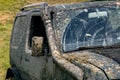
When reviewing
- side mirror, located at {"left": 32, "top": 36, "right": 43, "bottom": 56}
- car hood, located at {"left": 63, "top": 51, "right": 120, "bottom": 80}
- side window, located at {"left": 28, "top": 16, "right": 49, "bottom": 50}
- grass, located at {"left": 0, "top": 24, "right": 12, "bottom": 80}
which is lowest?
grass, located at {"left": 0, "top": 24, "right": 12, "bottom": 80}

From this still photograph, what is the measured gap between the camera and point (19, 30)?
824cm

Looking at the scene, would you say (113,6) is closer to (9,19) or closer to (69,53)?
(69,53)

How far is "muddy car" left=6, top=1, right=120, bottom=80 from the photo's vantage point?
4.77m

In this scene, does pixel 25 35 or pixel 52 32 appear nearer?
pixel 52 32

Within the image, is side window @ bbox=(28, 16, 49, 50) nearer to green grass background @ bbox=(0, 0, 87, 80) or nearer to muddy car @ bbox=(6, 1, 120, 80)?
muddy car @ bbox=(6, 1, 120, 80)

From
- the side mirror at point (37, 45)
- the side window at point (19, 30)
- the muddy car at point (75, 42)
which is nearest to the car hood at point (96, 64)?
the muddy car at point (75, 42)

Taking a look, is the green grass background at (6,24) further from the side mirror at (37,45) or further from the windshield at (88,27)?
the side mirror at (37,45)

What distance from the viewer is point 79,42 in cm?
583

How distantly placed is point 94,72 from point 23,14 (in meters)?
3.77

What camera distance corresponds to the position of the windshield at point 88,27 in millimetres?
5801

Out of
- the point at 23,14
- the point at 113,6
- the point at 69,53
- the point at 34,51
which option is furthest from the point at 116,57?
the point at 23,14

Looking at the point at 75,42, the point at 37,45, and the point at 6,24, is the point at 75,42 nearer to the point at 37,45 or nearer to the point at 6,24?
the point at 37,45

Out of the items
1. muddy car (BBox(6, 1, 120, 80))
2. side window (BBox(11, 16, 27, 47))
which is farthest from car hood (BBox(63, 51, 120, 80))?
side window (BBox(11, 16, 27, 47))

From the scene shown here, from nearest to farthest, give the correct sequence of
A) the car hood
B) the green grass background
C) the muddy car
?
the car hood
the muddy car
the green grass background
